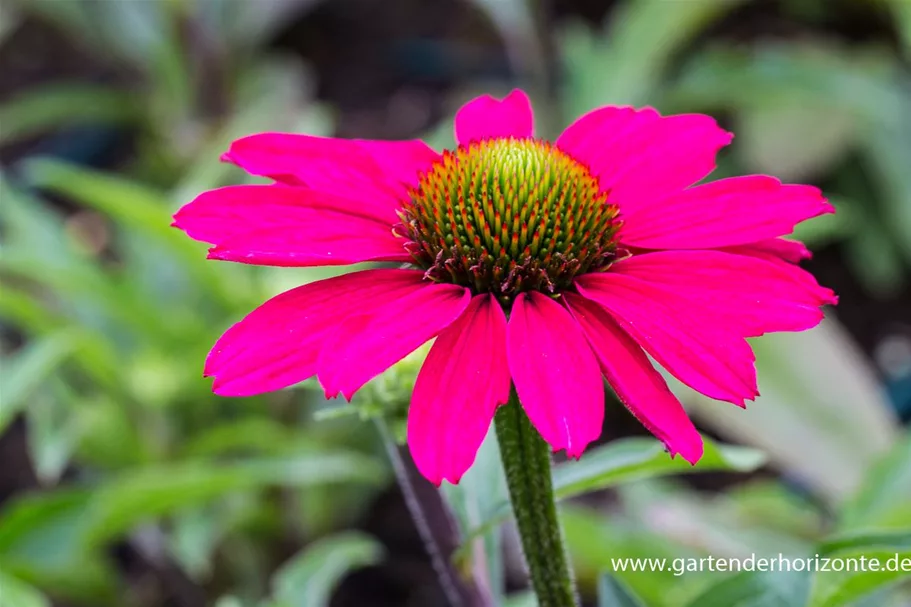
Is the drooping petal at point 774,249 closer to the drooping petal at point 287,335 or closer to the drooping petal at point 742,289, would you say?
the drooping petal at point 742,289

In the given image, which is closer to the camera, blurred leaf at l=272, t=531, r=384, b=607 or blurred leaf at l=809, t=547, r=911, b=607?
blurred leaf at l=809, t=547, r=911, b=607

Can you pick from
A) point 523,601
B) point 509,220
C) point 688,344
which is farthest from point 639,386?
point 523,601

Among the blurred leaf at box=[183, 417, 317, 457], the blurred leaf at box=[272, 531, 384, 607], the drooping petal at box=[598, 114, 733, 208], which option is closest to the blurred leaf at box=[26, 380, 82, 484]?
the blurred leaf at box=[183, 417, 317, 457]

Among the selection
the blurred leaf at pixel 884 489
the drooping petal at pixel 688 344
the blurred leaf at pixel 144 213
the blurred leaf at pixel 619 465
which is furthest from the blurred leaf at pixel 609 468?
the blurred leaf at pixel 144 213

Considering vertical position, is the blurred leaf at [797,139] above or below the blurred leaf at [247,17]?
below

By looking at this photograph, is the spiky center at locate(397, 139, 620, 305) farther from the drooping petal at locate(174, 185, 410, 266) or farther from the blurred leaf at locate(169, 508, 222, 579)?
the blurred leaf at locate(169, 508, 222, 579)

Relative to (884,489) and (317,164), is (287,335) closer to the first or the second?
(317,164)
